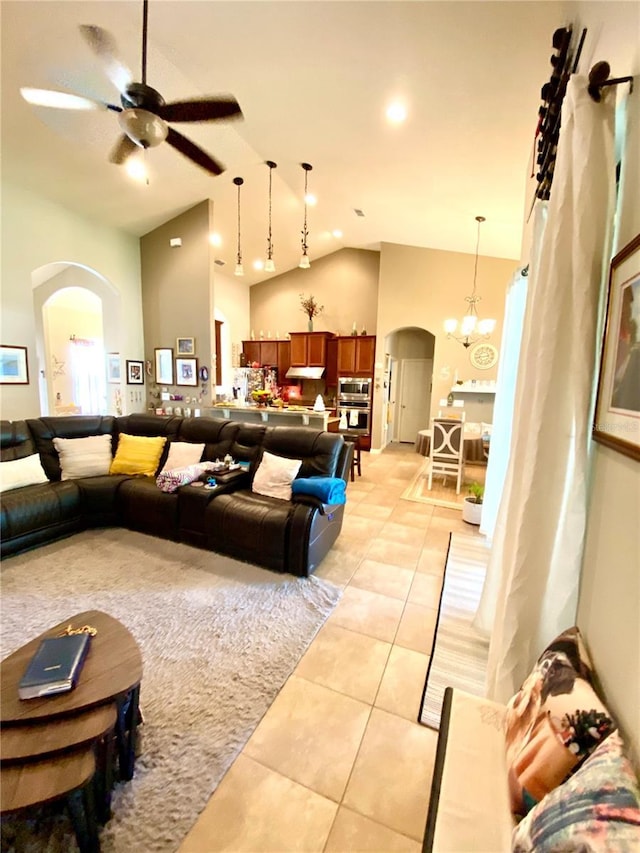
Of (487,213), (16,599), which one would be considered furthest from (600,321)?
(487,213)

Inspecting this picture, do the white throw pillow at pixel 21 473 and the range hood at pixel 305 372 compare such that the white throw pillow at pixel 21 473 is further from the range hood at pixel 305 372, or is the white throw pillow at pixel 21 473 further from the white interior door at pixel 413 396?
the white interior door at pixel 413 396

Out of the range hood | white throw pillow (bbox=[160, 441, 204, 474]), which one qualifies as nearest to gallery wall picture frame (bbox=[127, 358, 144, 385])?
white throw pillow (bbox=[160, 441, 204, 474])

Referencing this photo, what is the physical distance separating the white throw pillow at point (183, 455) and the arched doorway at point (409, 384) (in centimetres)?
474

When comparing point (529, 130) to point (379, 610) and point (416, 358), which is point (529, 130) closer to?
point (379, 610)

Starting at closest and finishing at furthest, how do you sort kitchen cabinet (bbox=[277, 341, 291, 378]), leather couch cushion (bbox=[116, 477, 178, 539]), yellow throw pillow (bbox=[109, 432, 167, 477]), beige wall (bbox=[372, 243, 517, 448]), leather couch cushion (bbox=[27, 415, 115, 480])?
1. leather couch cushion (bbox=[116, 477, 178, 539])
2. leather couch cushion (bbox=[27, 415, 115, 480])
3. yellow throw pillow (bbox=[109, 432, 167, 477])
4. beige wall (bbox=[372, 243, 517, 448])
5. kitchen cabinet (bbox=[277, 341, 291, 378])

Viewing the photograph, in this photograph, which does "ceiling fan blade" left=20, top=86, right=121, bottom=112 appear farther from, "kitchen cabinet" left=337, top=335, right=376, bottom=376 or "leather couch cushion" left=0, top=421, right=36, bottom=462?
"kitchen cabinet" left=337, top=335, right=376, bottom=376

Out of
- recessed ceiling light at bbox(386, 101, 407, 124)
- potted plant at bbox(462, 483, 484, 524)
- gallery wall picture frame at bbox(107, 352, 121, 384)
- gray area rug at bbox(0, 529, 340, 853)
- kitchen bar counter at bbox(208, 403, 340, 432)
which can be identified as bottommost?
gray area rug at bbox(0, 529, 340, 853)

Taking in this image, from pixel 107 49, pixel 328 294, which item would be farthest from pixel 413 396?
pixel 107 49

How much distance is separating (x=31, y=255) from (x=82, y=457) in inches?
107

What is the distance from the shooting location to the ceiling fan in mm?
1947

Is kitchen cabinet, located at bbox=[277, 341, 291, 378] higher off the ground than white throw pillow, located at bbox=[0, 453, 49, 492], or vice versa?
kitchen cabinet, located at bbox=[277, 341, 291, 378]

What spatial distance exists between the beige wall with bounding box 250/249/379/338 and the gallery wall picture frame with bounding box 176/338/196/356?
306 centimetres

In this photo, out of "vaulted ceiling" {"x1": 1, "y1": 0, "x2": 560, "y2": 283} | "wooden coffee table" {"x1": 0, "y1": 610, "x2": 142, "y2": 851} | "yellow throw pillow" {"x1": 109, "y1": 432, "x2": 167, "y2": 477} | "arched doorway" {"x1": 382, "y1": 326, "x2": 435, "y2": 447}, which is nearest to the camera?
"wooden coffee table" {"x1": 0, "y1": 610, "x2": 142, "y2": 851}

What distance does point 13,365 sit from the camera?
4.16 metres
